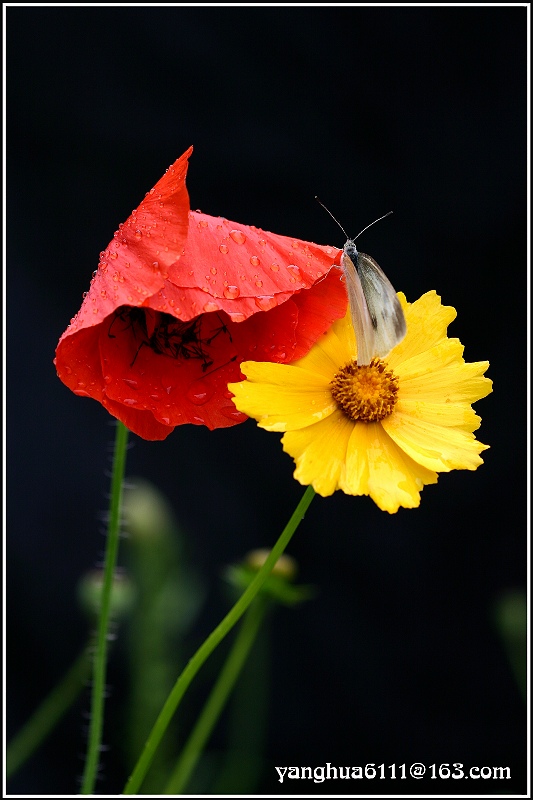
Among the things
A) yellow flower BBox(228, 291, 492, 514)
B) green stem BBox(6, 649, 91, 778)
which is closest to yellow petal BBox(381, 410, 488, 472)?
yellow flower BBox(228, 291, 492, 514)

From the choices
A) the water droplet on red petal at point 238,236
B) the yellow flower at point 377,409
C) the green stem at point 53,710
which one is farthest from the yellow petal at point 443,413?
the green stem at point 53,710

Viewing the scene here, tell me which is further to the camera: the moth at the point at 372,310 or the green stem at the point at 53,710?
the green stem at the point at 53,710

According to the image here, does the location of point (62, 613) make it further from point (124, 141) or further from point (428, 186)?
point (428, 186)

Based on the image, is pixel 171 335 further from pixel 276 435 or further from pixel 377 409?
pixel 276 435

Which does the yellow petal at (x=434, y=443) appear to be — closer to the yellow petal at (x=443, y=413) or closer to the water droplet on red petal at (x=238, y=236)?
the yellow petal at (x=443, y=413)

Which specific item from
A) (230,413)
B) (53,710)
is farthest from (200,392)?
(53,710)

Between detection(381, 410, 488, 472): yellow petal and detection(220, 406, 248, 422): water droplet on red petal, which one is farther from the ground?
detection(220, 406, 248, 422): water droplet on red petal

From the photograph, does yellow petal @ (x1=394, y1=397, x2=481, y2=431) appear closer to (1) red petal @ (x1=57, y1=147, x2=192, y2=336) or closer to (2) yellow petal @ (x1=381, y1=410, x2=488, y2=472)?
(2) yellow petal @ (x1=381, y1=410, x2=488, y2=472)
